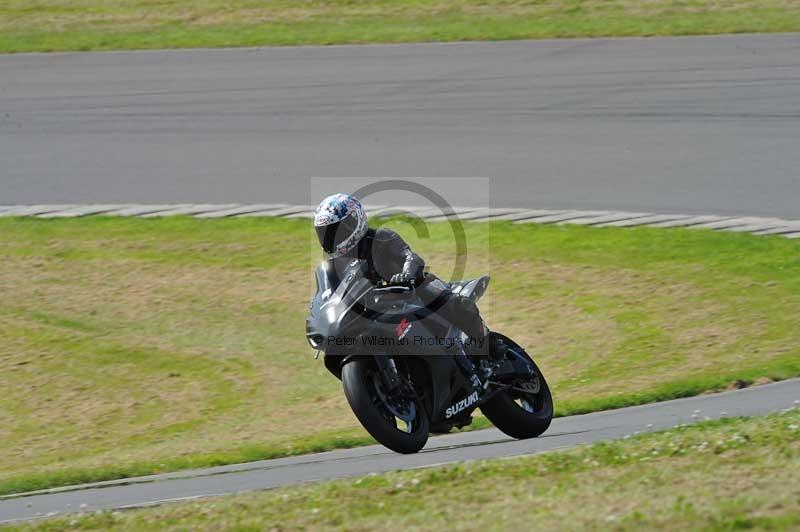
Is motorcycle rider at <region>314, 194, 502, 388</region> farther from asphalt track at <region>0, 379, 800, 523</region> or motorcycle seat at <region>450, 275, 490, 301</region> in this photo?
asphalt track at <region>0, 379, 800, 523</region>

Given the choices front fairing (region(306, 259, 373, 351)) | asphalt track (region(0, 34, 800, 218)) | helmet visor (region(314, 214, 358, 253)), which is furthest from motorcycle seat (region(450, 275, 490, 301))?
asphalt track (region(0, 34, 800, 218))

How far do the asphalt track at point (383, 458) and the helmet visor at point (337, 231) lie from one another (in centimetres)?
151

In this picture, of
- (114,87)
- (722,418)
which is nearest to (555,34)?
(114,87)

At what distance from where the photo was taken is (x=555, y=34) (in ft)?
69.8

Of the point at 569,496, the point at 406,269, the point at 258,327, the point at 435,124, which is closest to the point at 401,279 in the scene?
the point at 406,269

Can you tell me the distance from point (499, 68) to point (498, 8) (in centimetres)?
372

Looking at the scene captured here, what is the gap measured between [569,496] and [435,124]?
12.0 meters

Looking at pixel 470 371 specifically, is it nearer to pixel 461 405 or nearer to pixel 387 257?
pixel 461 405

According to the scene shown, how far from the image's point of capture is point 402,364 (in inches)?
323

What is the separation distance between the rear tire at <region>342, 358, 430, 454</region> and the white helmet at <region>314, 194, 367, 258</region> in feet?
2.73

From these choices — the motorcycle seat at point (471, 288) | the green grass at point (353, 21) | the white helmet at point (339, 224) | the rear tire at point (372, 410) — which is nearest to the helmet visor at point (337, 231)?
the white helmet at point (339, 224)

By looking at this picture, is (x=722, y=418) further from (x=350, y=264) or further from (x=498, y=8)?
(x=498, y=8)

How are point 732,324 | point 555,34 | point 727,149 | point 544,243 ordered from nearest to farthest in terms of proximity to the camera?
point 732,324
point 544,243
point 727,149
point 555,34

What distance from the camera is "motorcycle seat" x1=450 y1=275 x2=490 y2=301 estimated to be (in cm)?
866
